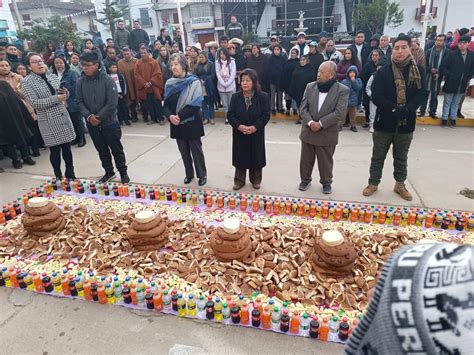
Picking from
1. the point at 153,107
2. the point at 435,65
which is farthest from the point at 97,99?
the point at 435,65

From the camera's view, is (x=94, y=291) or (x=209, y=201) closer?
(x=94, y=291)

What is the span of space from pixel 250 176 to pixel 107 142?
7.06 ft

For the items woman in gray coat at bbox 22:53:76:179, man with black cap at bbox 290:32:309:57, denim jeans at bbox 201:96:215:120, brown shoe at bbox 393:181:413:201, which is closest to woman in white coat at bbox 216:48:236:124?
denim jeans at bbox 201:96:215:120

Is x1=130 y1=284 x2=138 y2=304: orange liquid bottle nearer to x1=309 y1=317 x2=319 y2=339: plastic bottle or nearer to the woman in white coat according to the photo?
x1=309 y1=317 x2=319 y2=339: plastic bottle

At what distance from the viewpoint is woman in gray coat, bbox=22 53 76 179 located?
439 centimetres

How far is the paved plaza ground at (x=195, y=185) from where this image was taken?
2.41 m

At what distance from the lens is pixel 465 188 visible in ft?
15.0

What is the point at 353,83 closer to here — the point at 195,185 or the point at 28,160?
the point at 195,185

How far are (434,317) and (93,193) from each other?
15.1 ft

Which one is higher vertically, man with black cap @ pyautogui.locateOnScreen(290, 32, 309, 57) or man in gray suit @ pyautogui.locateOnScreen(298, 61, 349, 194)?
man with black cap @ pyautogui.locateOnScreen(290, 32, 309, 57)

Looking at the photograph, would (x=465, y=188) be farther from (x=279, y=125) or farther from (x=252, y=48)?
(x=252, y=48)

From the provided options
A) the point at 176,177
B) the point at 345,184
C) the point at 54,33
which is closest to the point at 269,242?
the point at 345,184

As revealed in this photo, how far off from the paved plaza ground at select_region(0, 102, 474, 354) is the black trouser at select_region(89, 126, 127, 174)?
43 centimetres

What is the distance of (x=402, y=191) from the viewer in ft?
14.4
